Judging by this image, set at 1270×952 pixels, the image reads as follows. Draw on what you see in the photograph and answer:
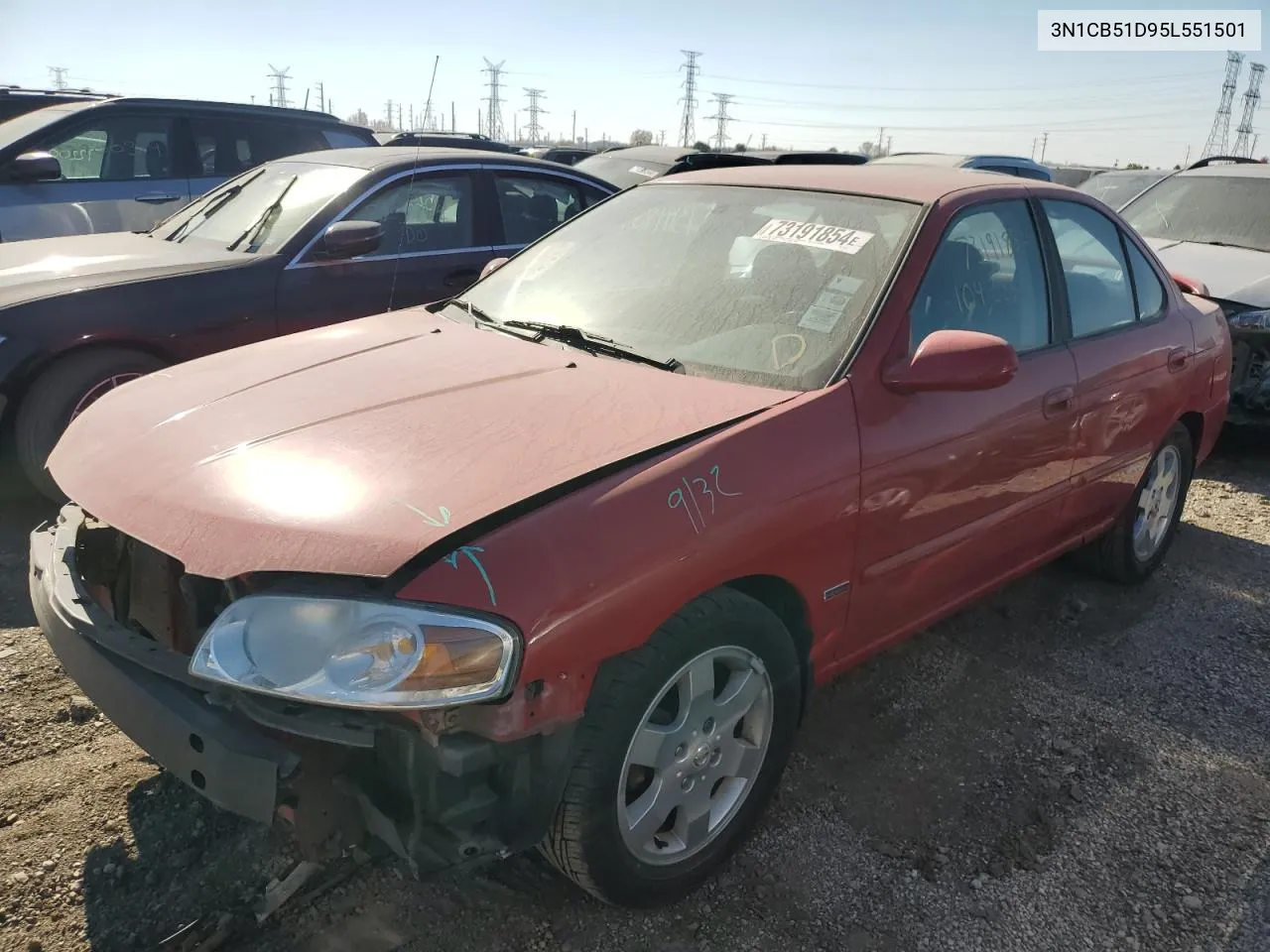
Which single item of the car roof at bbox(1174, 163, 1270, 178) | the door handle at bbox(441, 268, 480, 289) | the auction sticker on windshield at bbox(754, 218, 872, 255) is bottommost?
the door handle at bbox(441, 268, 480, 289)

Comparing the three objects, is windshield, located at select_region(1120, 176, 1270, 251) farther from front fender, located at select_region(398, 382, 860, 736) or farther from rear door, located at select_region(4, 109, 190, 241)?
rear door, located at select_region(4, 109, 190, 241)

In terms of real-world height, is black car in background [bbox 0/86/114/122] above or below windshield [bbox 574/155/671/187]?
above

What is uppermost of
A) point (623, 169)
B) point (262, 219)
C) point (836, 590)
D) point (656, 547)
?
point (623, 169)

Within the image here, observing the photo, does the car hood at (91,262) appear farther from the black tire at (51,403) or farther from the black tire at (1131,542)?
the black tire at (1131,542)

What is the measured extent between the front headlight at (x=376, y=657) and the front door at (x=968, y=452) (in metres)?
1.16

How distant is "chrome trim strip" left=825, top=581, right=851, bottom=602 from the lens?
2.43 meters

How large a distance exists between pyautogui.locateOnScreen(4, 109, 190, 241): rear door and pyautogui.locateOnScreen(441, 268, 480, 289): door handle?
2944 mm

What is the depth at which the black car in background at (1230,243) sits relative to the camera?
570 centimetres

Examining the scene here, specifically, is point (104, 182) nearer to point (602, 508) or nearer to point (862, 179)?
point (862, 179)

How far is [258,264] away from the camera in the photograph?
4660 mm

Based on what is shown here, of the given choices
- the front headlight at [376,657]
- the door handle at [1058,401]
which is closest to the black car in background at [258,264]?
the front headlight at [376,657]

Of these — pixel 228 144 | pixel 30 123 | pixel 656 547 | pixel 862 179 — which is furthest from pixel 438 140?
pixel 656 547

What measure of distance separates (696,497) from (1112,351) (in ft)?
6.97

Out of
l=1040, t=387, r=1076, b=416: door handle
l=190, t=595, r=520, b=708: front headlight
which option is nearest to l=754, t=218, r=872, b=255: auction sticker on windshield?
l=1040, t=387, r=1076, b=416: door handle
